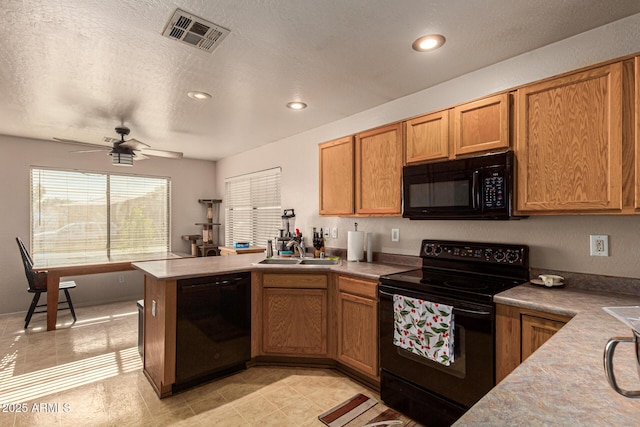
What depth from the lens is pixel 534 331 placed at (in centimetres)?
164

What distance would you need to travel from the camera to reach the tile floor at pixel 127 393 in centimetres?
216

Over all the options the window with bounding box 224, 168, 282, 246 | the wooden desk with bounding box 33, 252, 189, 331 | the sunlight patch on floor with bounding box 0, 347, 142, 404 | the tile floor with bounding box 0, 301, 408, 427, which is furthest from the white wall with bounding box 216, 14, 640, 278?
the wooden desk with bounding box 33, 252, 189, 331

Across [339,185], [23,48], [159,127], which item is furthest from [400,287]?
[159,127]

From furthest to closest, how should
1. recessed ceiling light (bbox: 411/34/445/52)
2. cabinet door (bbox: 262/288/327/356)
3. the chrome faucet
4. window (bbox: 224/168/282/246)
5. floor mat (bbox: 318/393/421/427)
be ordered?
1. window (bbox: 224/168/282/246)
2. the chrome faucet
3. cabinet door (bbox: 262/288/327/356)
4. floor mat (bbox: 318/393/421/427)
5. recessed ceiling light (bbox: 411/34/445/52)

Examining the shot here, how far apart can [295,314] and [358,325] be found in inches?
23.3

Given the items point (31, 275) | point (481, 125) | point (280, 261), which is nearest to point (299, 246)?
point (280, 261)

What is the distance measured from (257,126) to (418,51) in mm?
2240

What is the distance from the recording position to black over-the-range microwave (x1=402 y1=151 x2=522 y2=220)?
2.01 metres

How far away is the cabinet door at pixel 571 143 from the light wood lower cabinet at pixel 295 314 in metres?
1.70

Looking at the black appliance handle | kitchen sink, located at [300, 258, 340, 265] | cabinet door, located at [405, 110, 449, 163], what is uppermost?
cabinet door, located at [405, 110, 449, 163]

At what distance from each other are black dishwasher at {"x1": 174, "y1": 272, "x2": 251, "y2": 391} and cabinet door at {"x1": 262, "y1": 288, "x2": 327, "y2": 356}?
0.19 metres

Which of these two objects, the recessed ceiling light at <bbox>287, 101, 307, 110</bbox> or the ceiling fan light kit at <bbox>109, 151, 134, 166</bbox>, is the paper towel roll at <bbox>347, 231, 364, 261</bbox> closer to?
the recessed ceiling light at <bbox>287, 101, 307, 110</bbox>

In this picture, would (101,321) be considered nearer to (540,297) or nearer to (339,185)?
(339,185)

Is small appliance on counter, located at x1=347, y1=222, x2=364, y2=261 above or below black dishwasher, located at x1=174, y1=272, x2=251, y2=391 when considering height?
above
